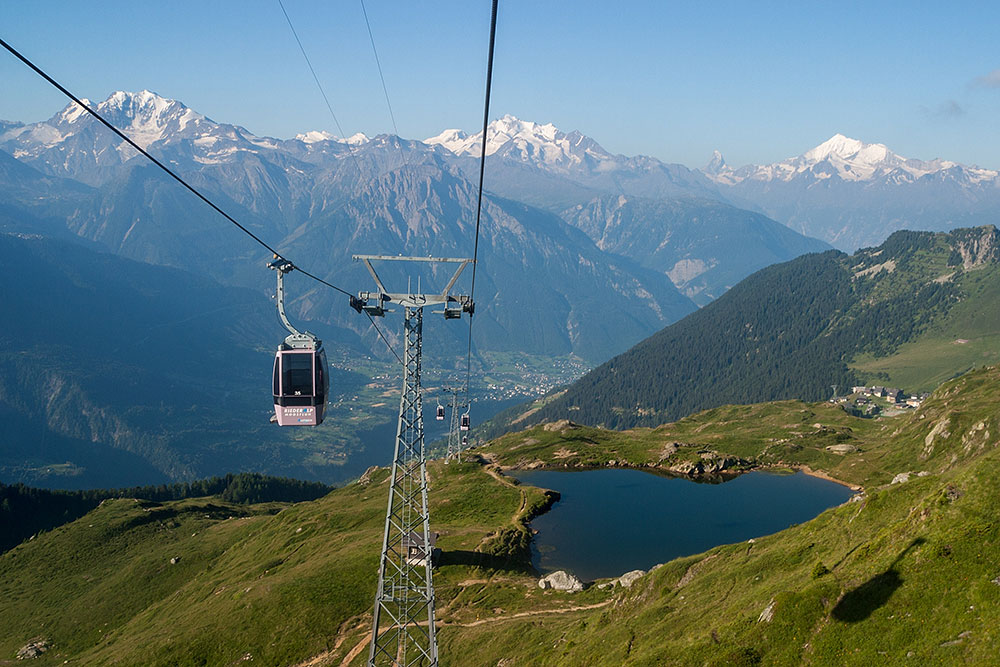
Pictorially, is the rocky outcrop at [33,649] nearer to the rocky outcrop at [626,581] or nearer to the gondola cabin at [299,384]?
the gondola cabin at [299,384]

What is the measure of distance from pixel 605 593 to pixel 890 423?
134m

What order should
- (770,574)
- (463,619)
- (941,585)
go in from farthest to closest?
(463,619)
(770,574)
(941,585)

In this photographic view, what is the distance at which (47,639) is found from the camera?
117188mm

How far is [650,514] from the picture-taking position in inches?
4710

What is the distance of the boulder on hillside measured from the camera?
3258 inches

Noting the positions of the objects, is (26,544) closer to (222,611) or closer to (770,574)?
(222,611)

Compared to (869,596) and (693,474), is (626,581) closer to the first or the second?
(869,596)

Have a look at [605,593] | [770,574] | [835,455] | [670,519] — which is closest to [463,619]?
[605,593]

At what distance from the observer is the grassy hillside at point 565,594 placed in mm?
44219

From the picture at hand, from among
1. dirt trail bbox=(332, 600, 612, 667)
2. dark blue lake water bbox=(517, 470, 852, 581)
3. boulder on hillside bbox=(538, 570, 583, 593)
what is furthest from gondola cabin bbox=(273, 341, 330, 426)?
dark blue lake water bbox=(517, 470, 852, 581)

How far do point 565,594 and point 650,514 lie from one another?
42.7 meters

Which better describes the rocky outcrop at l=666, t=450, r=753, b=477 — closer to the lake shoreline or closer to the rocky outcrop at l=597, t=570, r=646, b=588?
the lake shoreline

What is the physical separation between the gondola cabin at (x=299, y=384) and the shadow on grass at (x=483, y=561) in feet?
146

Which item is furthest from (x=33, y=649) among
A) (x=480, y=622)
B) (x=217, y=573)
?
(x=480, y=622)
